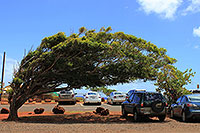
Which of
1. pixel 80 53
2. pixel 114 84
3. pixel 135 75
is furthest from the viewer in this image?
pixel 114 84

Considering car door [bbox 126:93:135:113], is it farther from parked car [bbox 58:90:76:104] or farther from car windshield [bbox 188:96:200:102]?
parked car [bbox 58:90:76:104]

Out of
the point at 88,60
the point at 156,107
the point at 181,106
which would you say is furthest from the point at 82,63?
the point at 181,106

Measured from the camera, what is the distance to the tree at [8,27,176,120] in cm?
1385

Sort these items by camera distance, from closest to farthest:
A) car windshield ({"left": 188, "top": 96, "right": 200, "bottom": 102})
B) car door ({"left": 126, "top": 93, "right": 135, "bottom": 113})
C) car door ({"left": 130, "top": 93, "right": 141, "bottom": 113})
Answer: car windshield ({"left": 188, "top": 96, "right": 200, "bottom": 102})
car door ({"left": 130, "top": 93, "right": 141, "bottom": 113})
car door ({"left": 126, "top": 93, "right": 135, "bottom": 113})

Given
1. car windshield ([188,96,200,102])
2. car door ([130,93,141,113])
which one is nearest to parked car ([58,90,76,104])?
car door ([130,93,141,113])

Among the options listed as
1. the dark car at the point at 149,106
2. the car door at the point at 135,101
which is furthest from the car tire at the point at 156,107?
the car door at the point at 135,101

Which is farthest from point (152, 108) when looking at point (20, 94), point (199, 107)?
point (20, 94)

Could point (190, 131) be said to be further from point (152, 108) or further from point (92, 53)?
point (92, 53)

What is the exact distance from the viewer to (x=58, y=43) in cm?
1446

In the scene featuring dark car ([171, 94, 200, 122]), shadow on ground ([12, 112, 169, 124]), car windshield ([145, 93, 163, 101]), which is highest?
car windshield ([145, 93, 163, 101])

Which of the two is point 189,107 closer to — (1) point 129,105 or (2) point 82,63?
(1) point 129,105

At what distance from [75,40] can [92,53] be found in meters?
1.30

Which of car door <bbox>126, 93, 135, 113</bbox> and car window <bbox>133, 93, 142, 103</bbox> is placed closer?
car window <bbox>133, 93, 142, 103</bbox>

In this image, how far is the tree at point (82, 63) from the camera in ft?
45.4
